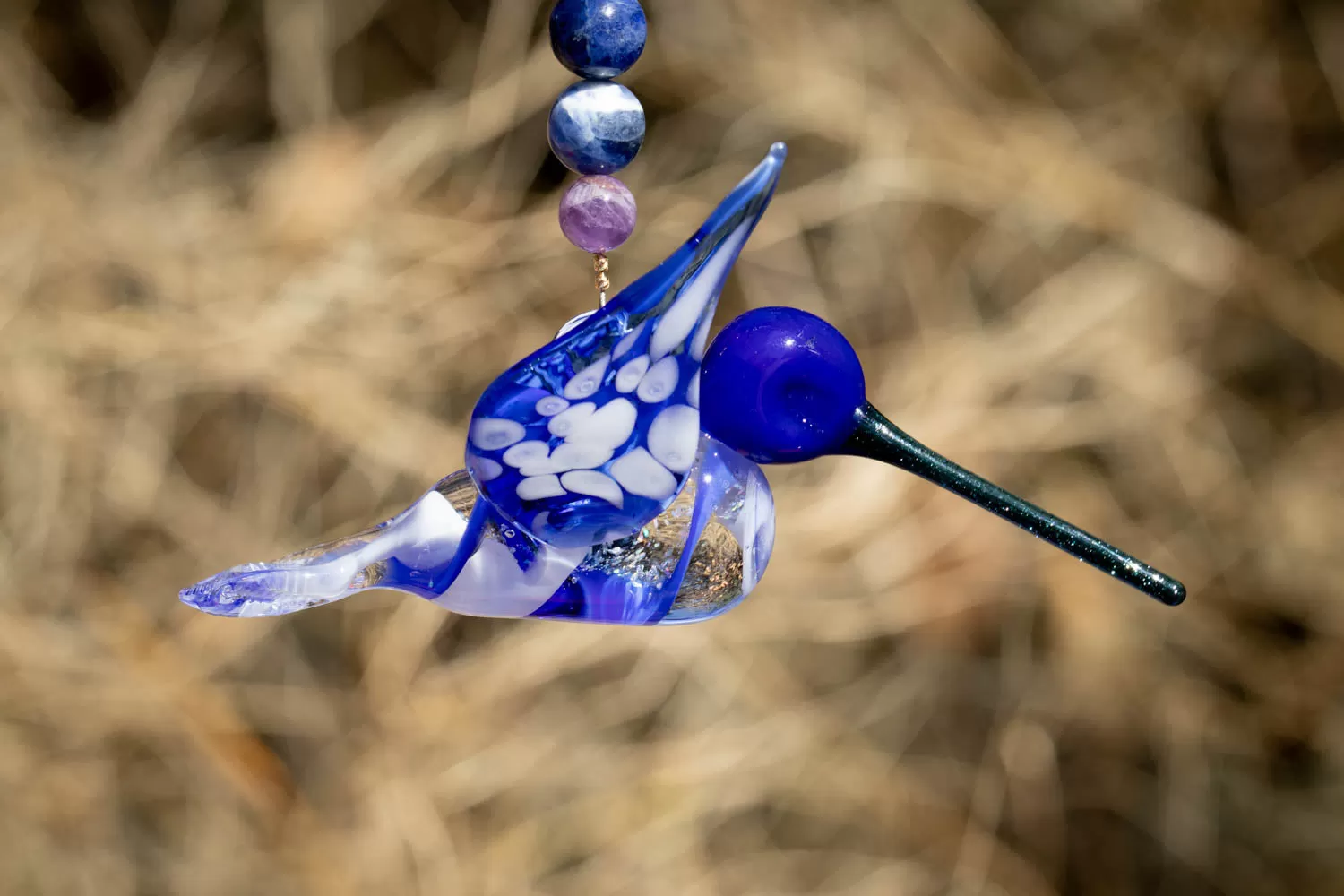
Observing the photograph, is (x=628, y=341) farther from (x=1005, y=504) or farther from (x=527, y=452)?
(x=1005, y=504)

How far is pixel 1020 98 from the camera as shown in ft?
3.93

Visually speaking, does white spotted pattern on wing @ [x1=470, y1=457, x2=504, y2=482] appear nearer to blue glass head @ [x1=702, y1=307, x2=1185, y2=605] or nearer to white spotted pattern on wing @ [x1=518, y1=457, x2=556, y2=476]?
white spotted pattern on wing @ [x1=518, y1=457, x2=556, y2=476]

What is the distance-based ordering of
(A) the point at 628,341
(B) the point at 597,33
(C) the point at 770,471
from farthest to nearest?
1. (C) the point at 770,471
2. (B) the point at 597,33
3. (A) the point at 628,341

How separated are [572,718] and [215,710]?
0.38 m

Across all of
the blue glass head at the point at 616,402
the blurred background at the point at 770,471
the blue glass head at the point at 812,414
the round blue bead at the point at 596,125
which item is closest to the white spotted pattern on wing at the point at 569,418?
the blue glass head at the point at 616,402

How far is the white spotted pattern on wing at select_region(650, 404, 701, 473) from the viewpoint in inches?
20.2

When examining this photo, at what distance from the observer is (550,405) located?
498 millimetres

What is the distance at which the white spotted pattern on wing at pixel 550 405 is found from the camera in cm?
50

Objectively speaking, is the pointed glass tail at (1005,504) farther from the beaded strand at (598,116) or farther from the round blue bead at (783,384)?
the beaded strand at (598,116)

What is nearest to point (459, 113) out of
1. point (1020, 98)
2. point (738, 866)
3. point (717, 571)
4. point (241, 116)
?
point (241, 116)

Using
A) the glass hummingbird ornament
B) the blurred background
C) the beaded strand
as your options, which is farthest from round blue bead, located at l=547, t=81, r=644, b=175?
the blurred background

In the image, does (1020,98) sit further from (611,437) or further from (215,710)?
(215,710)

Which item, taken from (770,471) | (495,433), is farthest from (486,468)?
(770,471)

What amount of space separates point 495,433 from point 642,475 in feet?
0.24
